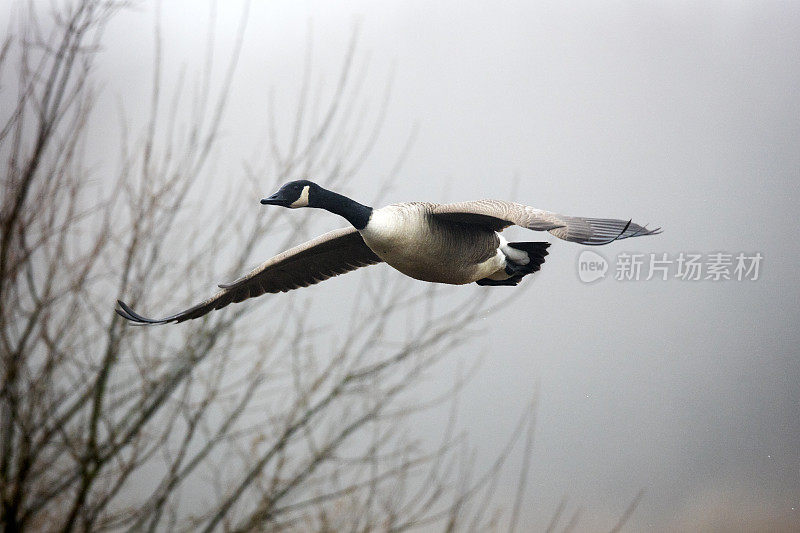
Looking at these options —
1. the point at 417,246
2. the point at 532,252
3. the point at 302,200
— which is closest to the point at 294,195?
the point at 302,200

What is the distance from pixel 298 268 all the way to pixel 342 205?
59 centimetres

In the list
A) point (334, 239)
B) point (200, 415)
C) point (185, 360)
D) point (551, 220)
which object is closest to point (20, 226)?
point (185, 360)

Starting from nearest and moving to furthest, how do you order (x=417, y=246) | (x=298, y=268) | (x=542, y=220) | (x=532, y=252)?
1. (x=542, y=220)
2. (x=417, y=246)
3. (x=532, y=252)
4. (x=298, y=268)

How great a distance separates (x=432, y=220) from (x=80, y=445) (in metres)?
1.52

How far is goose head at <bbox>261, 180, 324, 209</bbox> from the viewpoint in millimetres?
1554

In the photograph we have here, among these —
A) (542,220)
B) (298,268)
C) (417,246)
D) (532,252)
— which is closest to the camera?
(542,220)

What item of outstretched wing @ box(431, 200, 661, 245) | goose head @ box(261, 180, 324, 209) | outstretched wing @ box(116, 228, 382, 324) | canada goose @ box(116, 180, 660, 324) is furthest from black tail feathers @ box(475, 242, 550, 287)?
goose head @ box(261, 180, 324, 209)

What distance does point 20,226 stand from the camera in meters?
2.45

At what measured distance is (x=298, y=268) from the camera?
2.13 m

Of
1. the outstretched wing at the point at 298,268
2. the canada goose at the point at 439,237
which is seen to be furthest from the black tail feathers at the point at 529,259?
the outstretched wing at the point at 298,268

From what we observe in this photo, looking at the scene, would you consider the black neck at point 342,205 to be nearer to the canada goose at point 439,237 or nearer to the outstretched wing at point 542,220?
the canada goose at point 439,237

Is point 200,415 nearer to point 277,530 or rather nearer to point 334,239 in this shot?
point 277,530

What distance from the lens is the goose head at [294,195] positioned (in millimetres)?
1554

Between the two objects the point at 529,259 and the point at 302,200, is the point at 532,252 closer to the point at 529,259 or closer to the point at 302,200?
the point at 529,259
